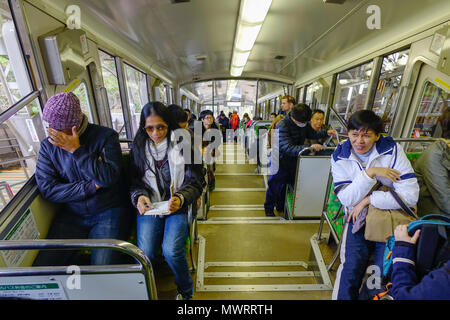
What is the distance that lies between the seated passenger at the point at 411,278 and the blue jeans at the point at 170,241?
138 cm

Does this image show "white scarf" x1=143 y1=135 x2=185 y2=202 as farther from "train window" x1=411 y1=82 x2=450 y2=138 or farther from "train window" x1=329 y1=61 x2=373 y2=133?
"train window" x1=329 y1=61 x2=373 y2=133

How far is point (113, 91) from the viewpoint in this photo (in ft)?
12.7

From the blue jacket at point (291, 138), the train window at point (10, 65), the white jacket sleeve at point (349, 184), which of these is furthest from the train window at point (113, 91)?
the white jacket sleeve at point (349, 184)

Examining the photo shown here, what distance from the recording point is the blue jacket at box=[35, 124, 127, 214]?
1499 millimetres

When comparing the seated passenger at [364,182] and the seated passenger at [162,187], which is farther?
the seated passenger at [162,187]

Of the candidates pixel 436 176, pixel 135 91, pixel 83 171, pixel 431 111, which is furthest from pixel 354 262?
pixel 135 91

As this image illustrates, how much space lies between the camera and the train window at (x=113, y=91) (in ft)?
11.1


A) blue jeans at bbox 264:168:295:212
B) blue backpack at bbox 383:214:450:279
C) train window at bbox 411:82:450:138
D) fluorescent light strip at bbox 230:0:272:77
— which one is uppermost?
fluorescent light strip at bbox 230:0:272:77

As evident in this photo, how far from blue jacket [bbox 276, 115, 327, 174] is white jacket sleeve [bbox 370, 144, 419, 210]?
1.19 meters

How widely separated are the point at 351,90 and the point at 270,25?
8.59 ft

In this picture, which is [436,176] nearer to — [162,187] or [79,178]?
[162,187]

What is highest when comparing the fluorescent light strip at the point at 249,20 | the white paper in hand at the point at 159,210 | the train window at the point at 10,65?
the fluorescent light strip at the point at 249,20

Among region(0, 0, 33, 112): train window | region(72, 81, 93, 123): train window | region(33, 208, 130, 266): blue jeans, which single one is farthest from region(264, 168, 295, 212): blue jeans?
region(0, 0, 33, 112): train window

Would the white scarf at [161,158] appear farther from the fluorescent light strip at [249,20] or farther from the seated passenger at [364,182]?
the fluorescent light strip at [249,20]
